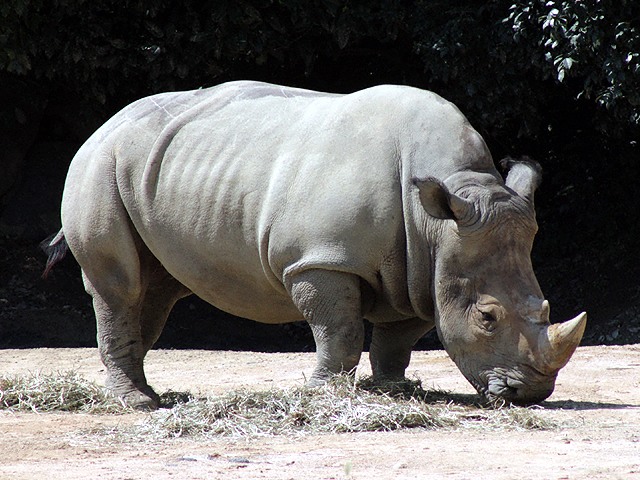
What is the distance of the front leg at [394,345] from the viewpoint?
7.07 m

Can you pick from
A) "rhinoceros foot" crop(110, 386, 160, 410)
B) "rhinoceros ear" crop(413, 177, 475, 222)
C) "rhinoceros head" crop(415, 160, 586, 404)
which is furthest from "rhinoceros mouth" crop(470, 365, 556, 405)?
"rhinoceros foot" crop(110, 386, 160, 410)

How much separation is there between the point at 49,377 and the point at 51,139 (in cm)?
649

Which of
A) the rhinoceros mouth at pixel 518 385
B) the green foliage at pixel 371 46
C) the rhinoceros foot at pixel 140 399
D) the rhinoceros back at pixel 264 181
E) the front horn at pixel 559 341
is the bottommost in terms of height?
the rhinoceros foot at pixel 140 399

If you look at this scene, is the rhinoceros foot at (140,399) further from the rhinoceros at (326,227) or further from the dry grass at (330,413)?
the dry grass at (330,413)

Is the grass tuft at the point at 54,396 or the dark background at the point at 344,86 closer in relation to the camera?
the grass tuft at the point at 54,396

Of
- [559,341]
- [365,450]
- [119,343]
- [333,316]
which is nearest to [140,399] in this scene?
[119,343]

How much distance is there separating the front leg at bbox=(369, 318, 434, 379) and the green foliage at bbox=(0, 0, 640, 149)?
11.3 feet

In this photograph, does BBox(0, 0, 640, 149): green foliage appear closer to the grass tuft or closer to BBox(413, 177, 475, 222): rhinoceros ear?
BBox(413, 177, 475, 222): rhinoceros ear

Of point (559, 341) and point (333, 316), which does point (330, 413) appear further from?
point (559, 341)

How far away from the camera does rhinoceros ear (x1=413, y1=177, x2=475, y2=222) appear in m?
6.19

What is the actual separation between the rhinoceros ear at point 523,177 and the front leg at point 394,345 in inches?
36.5

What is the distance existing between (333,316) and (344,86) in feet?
20.7

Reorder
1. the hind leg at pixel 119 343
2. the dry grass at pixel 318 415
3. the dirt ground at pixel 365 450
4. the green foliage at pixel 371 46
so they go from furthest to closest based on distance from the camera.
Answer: the green foliage at pixel 371 46
the hind leg at pixel 119 343
the dry grass at pixel 318 415
the dirt ground at pixel 365 450

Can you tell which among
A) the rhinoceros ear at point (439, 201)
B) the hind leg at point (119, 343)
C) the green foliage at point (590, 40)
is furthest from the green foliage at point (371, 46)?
the hind leg at point (119, 343)
